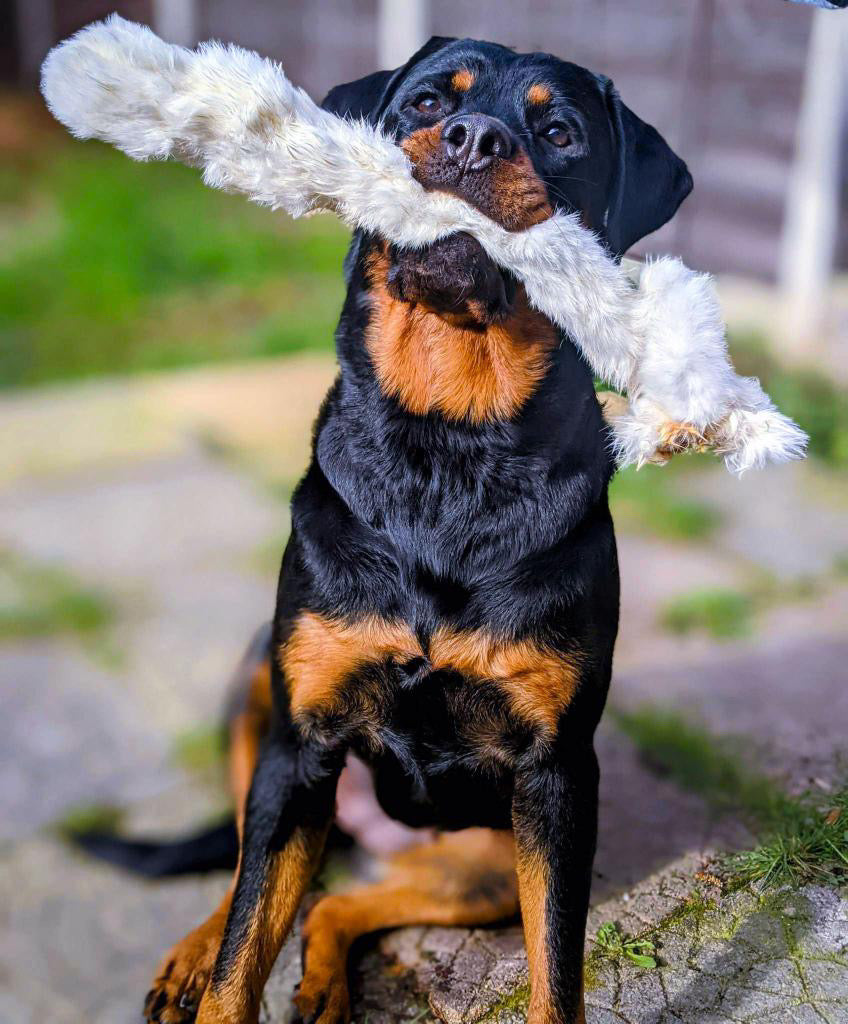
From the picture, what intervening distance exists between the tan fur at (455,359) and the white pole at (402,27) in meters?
4.71

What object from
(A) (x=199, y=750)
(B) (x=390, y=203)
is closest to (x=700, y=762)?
(A) (x=199, y=750)

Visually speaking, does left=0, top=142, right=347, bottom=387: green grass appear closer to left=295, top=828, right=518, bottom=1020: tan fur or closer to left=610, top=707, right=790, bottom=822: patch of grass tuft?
left=610, top=707, right=790, bottom=822: patch of grass tuft

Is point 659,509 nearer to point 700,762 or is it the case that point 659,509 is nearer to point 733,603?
point 733,603

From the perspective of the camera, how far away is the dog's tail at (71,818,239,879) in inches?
95.3

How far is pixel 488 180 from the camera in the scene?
1619 mm

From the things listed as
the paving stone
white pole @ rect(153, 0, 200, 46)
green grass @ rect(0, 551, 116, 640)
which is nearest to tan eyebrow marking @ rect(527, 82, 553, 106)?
the paving stone

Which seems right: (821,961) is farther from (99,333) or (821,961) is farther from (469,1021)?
(99,333)

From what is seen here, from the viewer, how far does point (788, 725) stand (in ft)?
8.61

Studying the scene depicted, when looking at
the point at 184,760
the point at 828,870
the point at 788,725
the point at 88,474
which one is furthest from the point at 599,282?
the point at 88,474

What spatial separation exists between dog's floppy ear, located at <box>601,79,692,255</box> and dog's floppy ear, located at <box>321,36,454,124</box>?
30 cm

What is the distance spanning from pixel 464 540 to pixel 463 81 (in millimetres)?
694

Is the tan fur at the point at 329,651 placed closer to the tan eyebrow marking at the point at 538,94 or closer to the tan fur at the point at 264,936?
the tan fur at the point at 264,936

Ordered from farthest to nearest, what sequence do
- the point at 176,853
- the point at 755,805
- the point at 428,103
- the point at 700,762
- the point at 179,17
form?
the point at 179,17 → the point at 700,762 → the point at 176,853 → the point at 755,805 → the point at 428,103

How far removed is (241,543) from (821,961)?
2836 mm
